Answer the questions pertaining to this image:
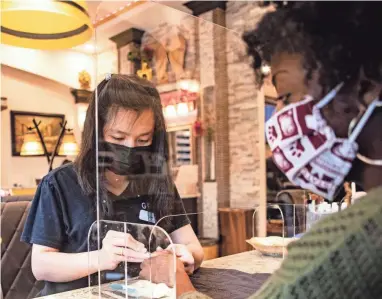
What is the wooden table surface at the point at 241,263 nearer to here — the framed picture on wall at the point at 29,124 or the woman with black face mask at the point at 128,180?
the woman with black face mask at the point at 128,180

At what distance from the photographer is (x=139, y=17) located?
77 cm

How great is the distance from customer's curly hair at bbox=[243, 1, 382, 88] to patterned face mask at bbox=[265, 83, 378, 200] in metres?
0.02

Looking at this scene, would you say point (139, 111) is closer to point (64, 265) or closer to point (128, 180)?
point (128, 180)

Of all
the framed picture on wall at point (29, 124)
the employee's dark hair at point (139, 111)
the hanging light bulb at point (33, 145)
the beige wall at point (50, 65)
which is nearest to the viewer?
the employee's dark hair at point (139, 111)

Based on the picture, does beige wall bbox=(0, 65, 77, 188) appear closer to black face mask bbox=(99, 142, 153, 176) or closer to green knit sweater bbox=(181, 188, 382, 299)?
Answer: black face mask bbox=(99, 142, 153, 176)

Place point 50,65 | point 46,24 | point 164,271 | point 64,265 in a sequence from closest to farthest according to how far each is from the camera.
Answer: point 164,271 < point 64,265 < point 46,24 < point 50,65

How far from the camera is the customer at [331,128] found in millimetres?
291

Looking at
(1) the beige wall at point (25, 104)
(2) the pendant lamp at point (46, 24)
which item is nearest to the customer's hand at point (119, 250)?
(2) the pendant lamp at point (46, 24)

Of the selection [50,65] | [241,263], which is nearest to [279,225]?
[241,263]

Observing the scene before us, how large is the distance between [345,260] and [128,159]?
0.43m

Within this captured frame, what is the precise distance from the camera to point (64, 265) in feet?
2.67

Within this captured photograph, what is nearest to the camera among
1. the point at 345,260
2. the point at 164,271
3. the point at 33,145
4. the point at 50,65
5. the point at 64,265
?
the point at 345,260

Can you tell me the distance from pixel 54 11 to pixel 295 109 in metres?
1.29

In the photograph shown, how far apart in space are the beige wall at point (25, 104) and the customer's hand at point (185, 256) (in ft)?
10.6
